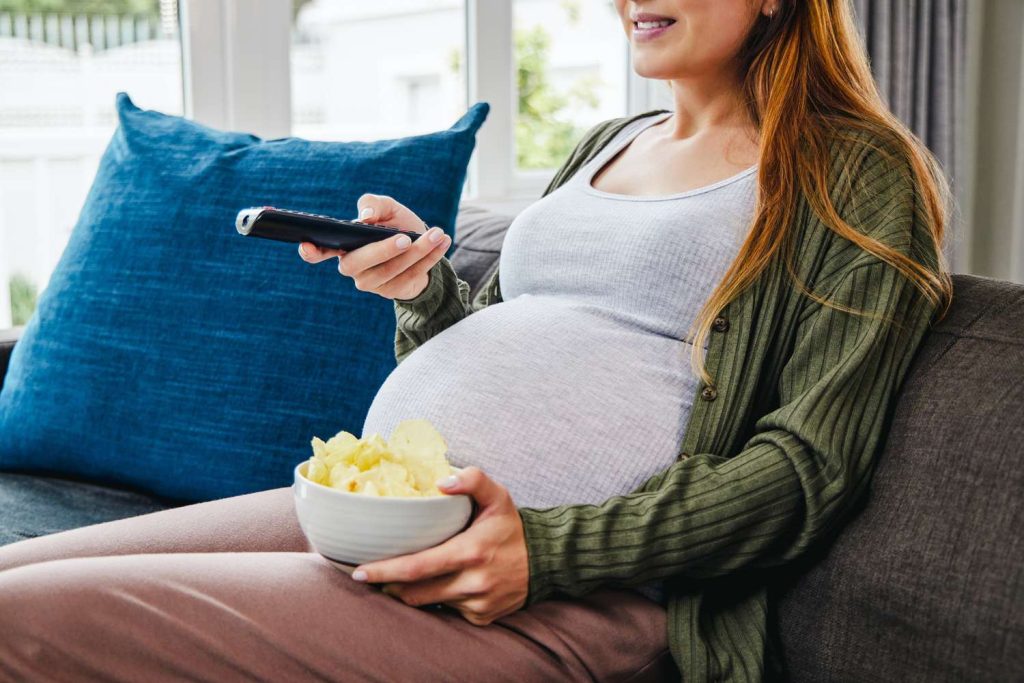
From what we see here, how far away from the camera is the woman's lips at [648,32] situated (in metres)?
1.22

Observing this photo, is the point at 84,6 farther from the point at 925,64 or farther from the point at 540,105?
the point at 925,64

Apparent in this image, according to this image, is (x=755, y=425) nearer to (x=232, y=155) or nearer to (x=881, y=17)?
(x=232, y=155)

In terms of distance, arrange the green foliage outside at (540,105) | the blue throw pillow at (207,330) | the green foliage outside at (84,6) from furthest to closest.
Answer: the green foliage outside at (540,105), the green foliage outside at (84,6), the blue throw pillow at (207,330)

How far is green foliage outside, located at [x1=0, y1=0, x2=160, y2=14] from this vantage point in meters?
2.01

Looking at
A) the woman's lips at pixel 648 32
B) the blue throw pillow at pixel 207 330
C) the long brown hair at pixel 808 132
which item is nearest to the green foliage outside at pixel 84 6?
the blue throw pillow at pixel 207 330

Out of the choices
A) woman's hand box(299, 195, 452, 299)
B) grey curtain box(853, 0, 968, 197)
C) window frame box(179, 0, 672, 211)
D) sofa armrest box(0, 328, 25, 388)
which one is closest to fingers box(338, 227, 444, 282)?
woman's hand box(299, 195, 452, 299)

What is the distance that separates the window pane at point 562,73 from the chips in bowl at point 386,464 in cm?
193

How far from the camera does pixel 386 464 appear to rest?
84 cm

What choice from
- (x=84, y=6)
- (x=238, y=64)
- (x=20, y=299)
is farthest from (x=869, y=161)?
(x=20, y=299)

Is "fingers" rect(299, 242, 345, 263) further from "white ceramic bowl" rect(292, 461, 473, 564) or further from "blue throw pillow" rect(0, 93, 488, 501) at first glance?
"blue throw pillow" rect(0, 93, 488, 501)

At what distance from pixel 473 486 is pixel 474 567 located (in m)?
0.07

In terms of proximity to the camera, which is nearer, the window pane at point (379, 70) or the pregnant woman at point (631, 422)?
the pregnant woman at point (631, 422)

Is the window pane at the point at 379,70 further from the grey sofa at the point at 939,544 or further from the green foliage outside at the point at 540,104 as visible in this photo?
the grey sofa at the point at 939,544

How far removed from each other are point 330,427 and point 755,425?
Answer: 2.00 ft
